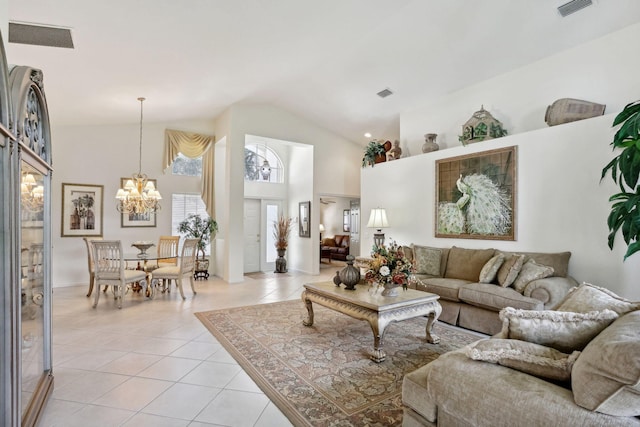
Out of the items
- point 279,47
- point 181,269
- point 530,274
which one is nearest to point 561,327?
point 530,274

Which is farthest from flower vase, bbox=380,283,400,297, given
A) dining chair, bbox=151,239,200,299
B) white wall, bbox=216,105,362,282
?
white wall, bbox=216,105,362,282

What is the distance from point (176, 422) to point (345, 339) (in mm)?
1951

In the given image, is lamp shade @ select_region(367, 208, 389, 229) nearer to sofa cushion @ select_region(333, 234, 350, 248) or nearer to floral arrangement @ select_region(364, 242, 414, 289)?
floral arrangement @ select_region(364, 242, 414, 289)

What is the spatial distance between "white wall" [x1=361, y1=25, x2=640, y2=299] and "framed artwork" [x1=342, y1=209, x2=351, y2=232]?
18.2 ft

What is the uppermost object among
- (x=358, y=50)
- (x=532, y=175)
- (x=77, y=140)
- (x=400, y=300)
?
(x=358, y=50)

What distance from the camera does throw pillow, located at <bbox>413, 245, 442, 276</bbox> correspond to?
5.00m

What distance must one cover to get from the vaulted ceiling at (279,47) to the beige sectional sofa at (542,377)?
11.8 feet

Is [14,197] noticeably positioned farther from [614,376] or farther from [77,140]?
[77,140]

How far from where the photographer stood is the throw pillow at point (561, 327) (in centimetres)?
158

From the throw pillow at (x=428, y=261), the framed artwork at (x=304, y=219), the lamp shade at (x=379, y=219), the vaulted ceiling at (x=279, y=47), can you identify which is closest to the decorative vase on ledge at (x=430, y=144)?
the vaulted ceiling at (x=279, y=47)

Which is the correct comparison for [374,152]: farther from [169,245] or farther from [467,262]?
[169,245]

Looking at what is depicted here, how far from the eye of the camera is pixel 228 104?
682cm

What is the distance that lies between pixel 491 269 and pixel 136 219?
6.81m

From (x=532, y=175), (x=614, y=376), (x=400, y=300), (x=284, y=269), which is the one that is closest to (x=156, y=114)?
(x=284, y=269)
